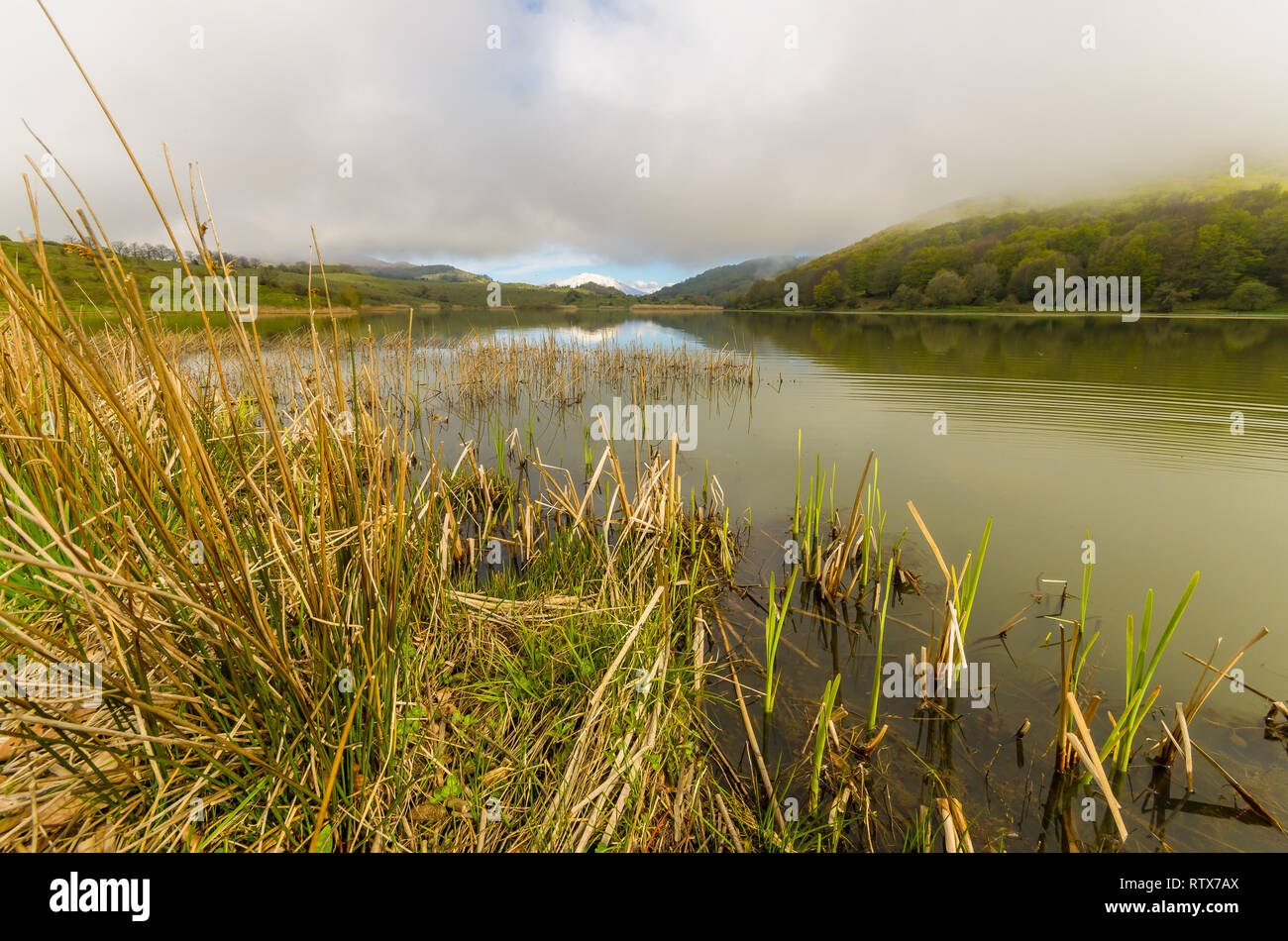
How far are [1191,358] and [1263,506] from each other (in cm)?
2362

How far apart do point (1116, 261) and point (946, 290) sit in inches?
823

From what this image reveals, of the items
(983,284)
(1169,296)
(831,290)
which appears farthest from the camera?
(831,290)

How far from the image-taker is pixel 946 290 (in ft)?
256

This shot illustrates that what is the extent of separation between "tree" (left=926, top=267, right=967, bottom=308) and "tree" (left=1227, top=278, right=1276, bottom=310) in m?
28.6

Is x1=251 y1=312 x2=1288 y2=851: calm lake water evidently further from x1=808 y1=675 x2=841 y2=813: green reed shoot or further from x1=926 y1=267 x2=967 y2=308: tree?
x1=926 y1=267 x2=967 y2=308: tree

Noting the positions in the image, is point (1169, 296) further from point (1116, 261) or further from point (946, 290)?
point (946, 290)

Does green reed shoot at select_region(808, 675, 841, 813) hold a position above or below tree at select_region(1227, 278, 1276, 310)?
below

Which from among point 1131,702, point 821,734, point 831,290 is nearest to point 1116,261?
point 831,290

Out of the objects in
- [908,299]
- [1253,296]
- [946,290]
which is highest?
[908,299]

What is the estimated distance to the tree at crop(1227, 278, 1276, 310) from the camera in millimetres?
54438

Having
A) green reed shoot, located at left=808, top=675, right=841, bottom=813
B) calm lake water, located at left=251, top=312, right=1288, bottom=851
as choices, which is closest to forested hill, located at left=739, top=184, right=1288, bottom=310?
calm lake water, located at left=251, top=312, right=1288, bottom=851

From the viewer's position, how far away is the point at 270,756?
206 centimetres
